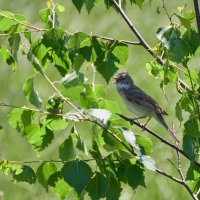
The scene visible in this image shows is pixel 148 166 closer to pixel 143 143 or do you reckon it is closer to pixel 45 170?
pixel 143 143

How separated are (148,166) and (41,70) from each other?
0.49m

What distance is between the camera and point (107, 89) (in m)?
7.19

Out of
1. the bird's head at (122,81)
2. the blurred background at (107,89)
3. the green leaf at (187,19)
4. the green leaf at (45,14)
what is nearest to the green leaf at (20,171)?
the green leaf at (45,14)

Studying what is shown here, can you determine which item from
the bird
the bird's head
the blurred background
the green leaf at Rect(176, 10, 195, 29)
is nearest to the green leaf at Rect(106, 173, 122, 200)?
the green leaf at Rect(176, 10, 195, 29)

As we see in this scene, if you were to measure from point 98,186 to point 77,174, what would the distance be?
0.34ft

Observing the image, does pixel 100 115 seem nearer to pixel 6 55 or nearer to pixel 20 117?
pixel 20 117

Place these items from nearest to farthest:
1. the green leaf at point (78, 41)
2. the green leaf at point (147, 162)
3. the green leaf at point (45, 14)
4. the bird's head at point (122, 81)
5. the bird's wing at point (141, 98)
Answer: the green leaf at point (147, 162), the green leaf at point (78, 41), the green leaf at point (45, 14), the bird's wing at point (141, 98), the bird's head at point (122, 81)

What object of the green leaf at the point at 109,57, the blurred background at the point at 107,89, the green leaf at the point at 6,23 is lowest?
the blurred background at the point at 107,89

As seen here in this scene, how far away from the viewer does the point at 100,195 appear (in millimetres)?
2805

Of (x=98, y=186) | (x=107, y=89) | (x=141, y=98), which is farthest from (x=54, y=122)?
(x=107, y=89)

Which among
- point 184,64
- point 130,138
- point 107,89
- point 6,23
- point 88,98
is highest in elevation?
point 6,23

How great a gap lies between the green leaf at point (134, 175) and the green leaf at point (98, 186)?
0.09 m

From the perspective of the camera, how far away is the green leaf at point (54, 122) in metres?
2.85

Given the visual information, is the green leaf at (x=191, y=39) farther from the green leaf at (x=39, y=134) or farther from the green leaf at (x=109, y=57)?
the green leaf at (x=39, y=134)
